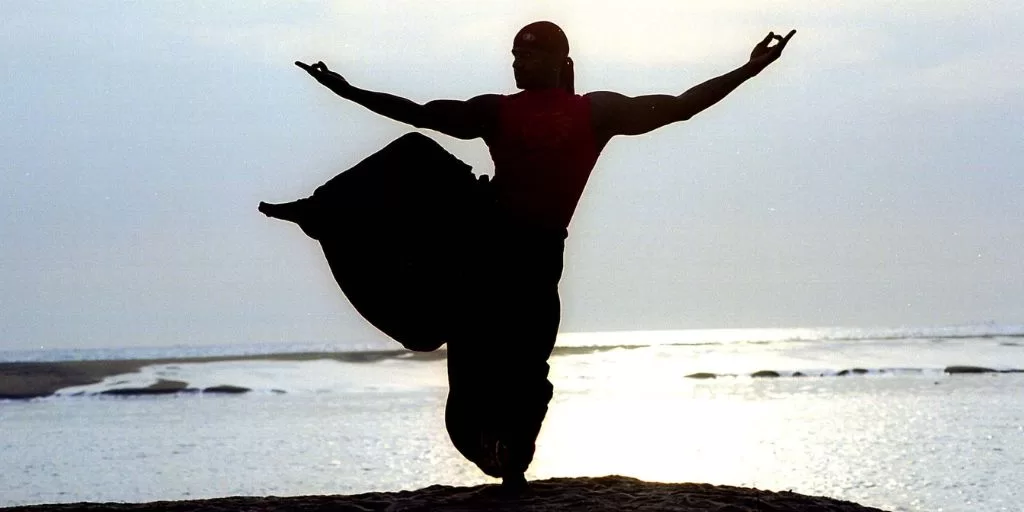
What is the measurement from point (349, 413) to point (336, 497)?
19.0m

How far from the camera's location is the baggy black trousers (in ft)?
32.8

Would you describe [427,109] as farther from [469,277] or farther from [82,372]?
[82,372]

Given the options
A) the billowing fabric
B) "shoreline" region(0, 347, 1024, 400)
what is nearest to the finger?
the billowing fabric

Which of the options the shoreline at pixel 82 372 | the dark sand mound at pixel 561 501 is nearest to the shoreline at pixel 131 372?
the shoreline at pixel 82 372

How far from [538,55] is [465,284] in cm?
163

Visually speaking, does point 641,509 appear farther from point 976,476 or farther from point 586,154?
point 976,476

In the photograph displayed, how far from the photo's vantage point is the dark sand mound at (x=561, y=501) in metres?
10.2

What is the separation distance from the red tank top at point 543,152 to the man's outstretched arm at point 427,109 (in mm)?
122

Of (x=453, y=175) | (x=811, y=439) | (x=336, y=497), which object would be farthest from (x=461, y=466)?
(x=453, y=175)

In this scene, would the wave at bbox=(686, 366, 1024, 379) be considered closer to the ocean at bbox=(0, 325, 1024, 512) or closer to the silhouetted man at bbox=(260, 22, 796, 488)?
the ocean at bbox=(0, 325, 1024, 512)

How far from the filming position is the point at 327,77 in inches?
390

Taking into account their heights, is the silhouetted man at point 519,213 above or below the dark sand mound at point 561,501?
above

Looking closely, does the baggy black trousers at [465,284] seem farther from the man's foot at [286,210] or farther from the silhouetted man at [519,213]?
the man's foot at [286,210]

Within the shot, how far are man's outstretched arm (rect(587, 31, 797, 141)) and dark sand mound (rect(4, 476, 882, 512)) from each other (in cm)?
251
